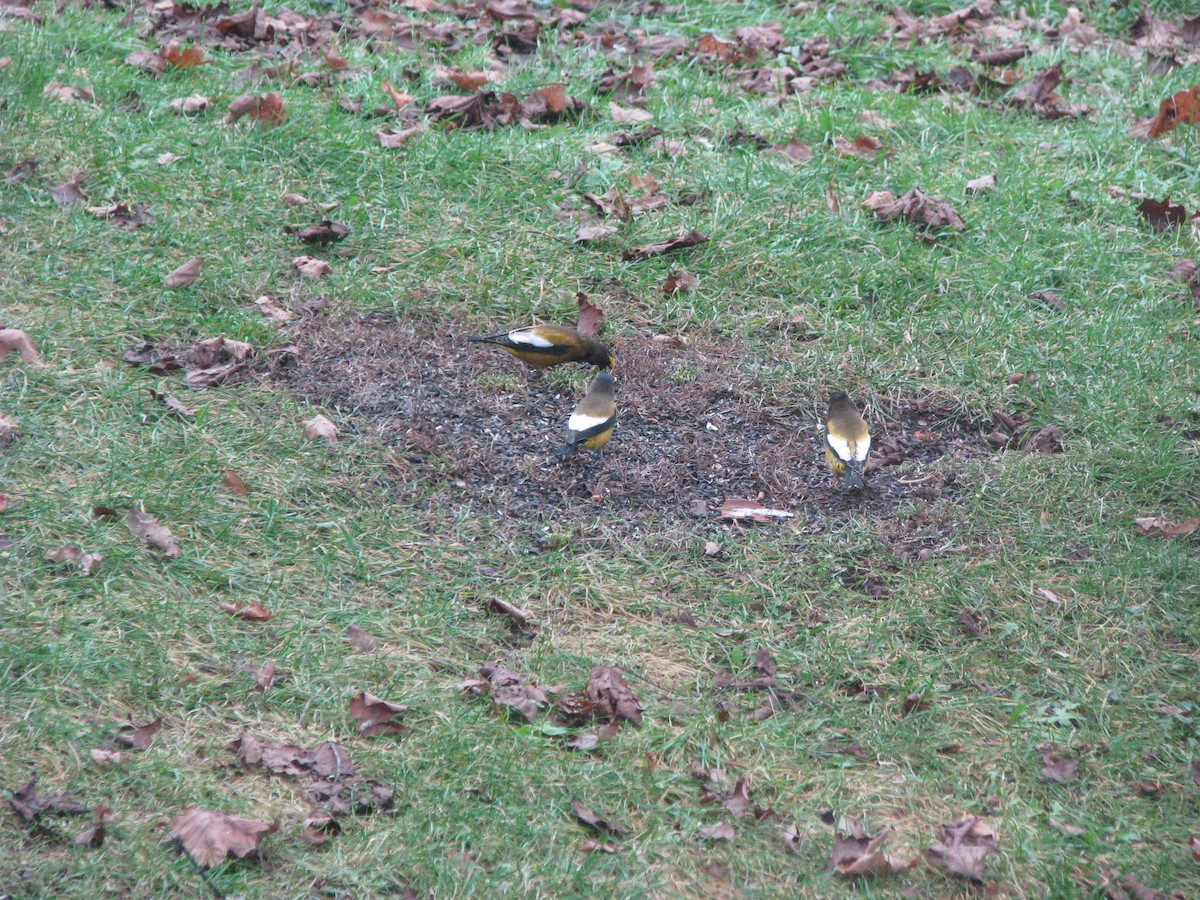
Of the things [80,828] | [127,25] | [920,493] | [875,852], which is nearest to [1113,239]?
[920,493]

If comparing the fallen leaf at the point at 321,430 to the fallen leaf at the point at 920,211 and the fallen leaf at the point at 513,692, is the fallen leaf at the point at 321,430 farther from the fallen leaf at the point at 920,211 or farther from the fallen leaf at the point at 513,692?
the fallen leaf at the point at 920,211

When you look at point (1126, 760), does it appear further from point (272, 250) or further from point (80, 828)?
point (272, 250)

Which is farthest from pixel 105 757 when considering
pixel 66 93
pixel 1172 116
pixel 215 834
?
pixel 1172 116

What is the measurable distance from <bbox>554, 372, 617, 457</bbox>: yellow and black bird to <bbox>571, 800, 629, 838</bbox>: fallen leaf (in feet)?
5.92

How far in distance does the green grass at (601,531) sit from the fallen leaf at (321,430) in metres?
0.10

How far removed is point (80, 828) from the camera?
314 centimetres

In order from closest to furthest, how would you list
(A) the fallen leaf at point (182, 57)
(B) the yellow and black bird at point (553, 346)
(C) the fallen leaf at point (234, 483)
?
(C) the fallen leaf at point (234, 483) < (B) the yellow and black bird at point (553, 346) < (A) the fallen leaf at point (182, 57)

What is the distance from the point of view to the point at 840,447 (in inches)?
186

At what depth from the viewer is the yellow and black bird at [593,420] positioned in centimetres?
482

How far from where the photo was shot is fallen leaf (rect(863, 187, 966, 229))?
6.34 metres

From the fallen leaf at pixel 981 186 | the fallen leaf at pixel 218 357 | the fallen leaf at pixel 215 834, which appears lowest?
the fallen leaf at pixel 218 357

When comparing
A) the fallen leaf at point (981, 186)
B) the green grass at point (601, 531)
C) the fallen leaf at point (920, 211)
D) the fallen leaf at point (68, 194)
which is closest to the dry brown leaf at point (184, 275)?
the green grass at point (601, 531)

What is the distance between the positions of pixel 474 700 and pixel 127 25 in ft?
20.5

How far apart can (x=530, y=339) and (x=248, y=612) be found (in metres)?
1.94
